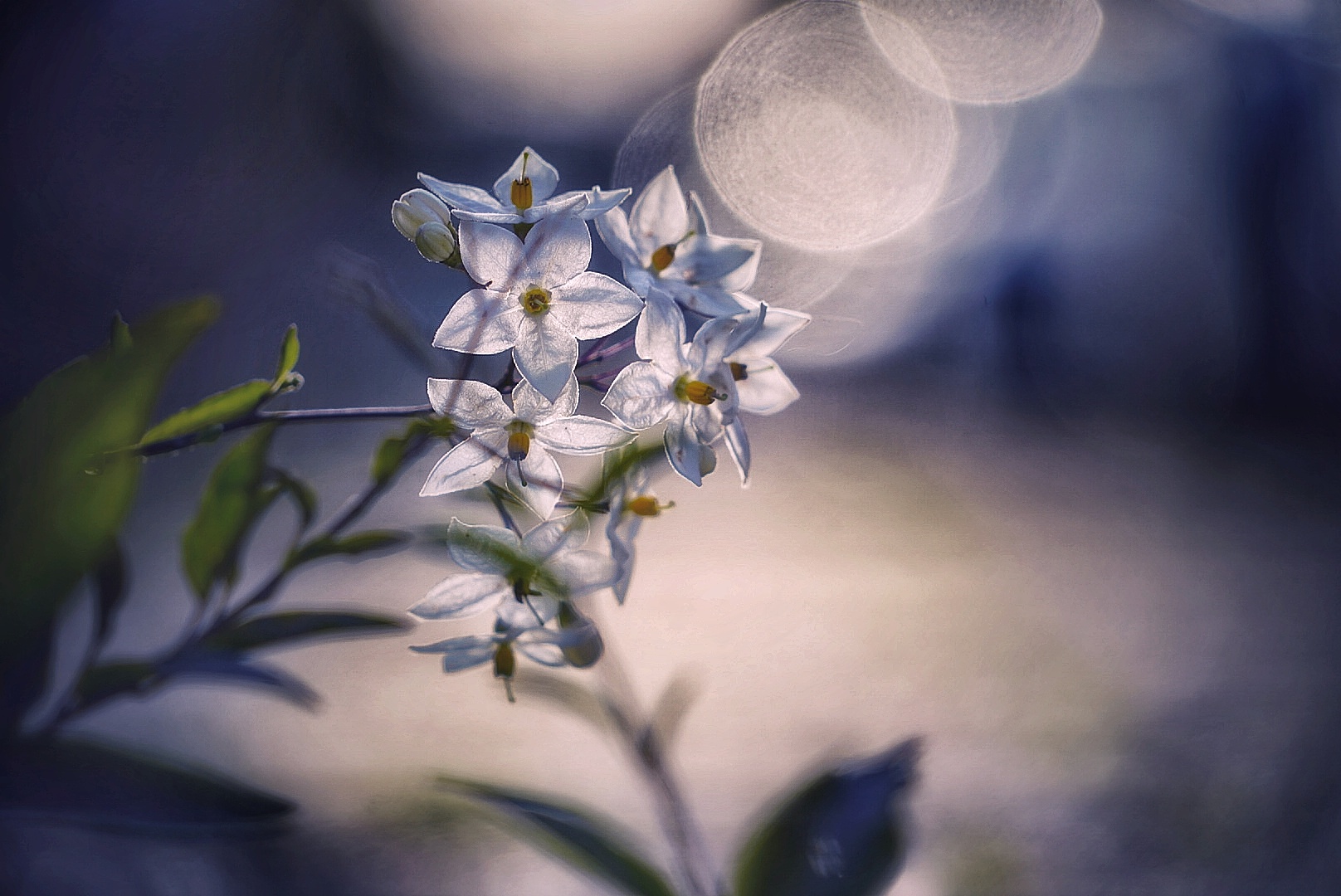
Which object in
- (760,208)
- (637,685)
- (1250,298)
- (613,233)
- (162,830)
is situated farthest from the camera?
(1250,298)

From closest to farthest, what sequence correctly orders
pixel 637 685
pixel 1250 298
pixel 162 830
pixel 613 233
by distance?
pixel 162 830 < pixel 613 233 < pixel 637 685 < pixel 1250 298

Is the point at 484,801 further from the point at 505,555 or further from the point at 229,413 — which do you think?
the point at 229,413

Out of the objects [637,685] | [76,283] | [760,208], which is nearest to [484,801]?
[637,685]

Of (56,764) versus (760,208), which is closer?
(56,764)

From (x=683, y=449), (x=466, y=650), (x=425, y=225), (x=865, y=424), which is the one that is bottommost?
(x=466, y=650)

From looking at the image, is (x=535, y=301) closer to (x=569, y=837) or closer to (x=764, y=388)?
(x=764, y=388)

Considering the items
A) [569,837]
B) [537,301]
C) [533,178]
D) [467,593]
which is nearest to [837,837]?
[569,837]
